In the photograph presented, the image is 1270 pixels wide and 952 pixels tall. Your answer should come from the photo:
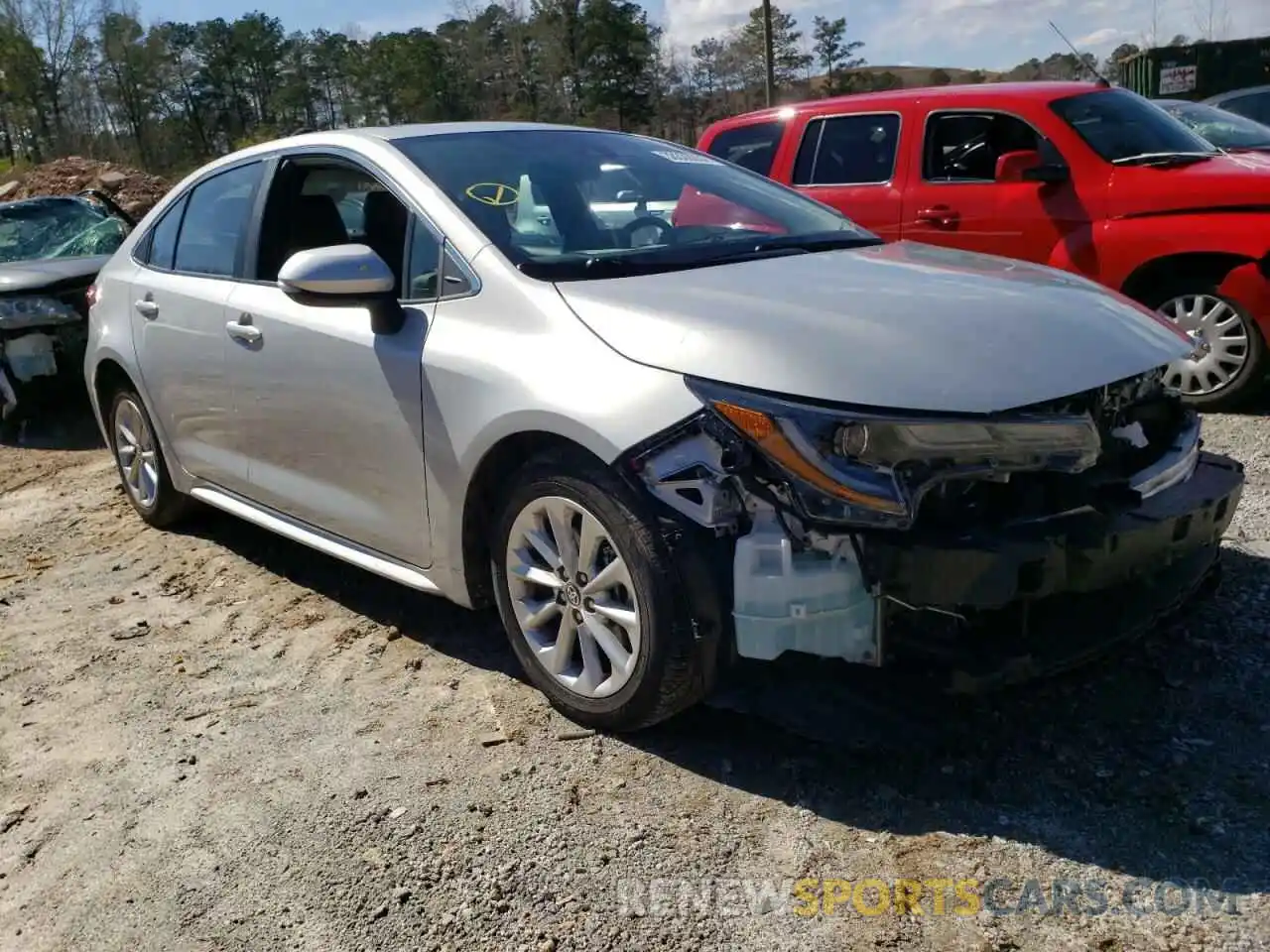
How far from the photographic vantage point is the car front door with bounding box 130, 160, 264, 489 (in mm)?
4191

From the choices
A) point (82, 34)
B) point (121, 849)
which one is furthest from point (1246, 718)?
point (82, 34)

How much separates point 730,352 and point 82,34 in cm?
5270

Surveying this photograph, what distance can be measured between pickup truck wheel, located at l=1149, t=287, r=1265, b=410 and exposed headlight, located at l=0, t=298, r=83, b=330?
6.66 m

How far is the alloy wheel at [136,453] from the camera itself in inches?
198

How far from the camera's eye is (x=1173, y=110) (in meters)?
8.25

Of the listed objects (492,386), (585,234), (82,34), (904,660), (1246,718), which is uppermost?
(82,34)

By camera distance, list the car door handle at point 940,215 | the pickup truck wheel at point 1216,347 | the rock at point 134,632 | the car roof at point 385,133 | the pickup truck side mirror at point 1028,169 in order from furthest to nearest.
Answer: the car door handle at point 940,215 < the pickup truck side mirror at point 1028,169 < the pickup truck wheel at point 1216,347 < the rock at point 134,632 < the car roof at point 385,133

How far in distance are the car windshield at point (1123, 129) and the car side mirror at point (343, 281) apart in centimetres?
450

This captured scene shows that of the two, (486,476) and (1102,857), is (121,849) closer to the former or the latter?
(486,476)

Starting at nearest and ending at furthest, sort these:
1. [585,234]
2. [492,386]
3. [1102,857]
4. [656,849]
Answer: [1102,857]
[656,849]
[492,386]
[585,234]

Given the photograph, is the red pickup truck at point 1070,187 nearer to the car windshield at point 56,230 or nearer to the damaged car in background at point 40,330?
the damaged car in background at point 40,330

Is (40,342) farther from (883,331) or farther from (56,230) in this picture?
(883,331)

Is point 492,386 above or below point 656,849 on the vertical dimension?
above

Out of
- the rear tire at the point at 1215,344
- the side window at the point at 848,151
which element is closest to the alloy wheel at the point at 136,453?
the side window at the point at 848,151
